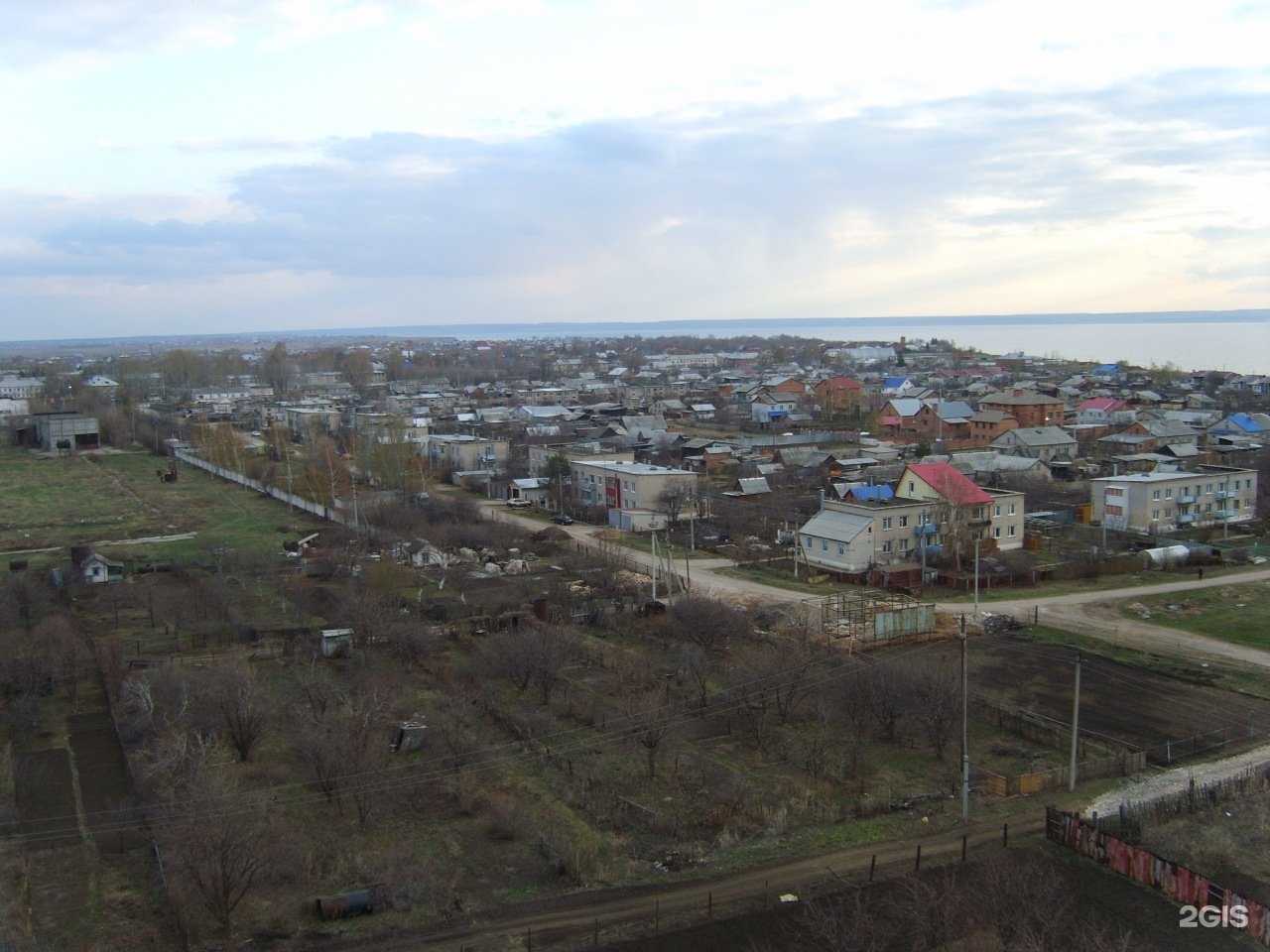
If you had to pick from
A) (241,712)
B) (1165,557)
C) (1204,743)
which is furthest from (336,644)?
(1165,557)

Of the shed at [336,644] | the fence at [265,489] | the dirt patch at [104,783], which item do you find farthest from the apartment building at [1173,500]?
the dirt patch at [104,783]

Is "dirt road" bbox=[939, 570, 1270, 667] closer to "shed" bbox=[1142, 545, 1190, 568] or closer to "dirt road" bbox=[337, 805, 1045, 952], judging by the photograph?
"shed" bbox=[1142, 545, 1190, 568]

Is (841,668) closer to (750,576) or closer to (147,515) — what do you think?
(750,576)

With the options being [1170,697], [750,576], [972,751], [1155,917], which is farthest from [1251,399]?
[1155,917]

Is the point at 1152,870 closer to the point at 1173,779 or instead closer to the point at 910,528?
the point at 1173,779

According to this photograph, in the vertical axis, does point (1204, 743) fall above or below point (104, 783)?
above

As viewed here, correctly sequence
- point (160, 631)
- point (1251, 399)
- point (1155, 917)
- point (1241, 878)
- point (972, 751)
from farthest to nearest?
1. point (1251, 399)
2. point (160, 631)
3. point (972, 751)
4. point (1241, 878)
5. point (1155, 917)
